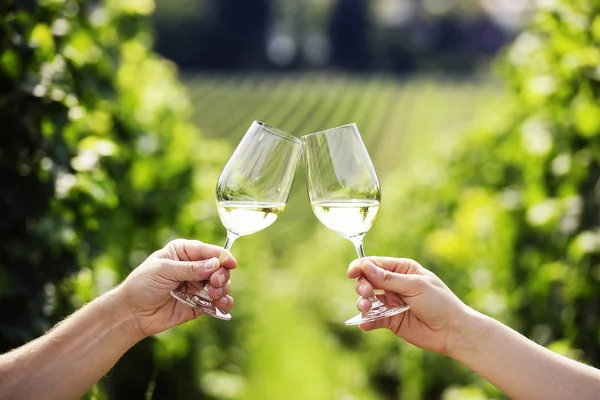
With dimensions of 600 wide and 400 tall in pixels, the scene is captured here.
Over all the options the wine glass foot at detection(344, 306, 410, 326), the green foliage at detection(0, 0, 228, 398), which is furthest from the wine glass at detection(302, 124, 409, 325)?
the green foliage at detection(0, 0, 228, 398)

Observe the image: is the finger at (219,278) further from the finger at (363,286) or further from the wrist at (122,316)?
the finger at (363,286)

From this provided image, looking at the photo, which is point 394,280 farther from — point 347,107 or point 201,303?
point 347,107

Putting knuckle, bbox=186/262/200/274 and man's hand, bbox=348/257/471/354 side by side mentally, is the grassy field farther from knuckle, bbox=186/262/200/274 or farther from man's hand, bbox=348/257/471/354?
knuckle, bbox=186/262/200/274

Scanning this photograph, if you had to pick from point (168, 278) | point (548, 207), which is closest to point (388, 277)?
point (168, 278)

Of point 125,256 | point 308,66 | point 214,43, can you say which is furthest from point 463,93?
point 125,256

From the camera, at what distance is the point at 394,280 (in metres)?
1.77

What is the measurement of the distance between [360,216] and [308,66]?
58.9 meters

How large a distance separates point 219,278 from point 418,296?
491 mm

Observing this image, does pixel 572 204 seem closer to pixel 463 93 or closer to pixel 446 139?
pixel 446 139

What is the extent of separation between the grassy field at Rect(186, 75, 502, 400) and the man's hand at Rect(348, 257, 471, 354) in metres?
2.20

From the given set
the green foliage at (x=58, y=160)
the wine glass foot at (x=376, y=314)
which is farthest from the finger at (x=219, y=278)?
the green foliage at (x=58, y=160)

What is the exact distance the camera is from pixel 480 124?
588 cm

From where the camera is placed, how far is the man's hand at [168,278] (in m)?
1.77

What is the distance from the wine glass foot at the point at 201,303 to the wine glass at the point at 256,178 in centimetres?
1
